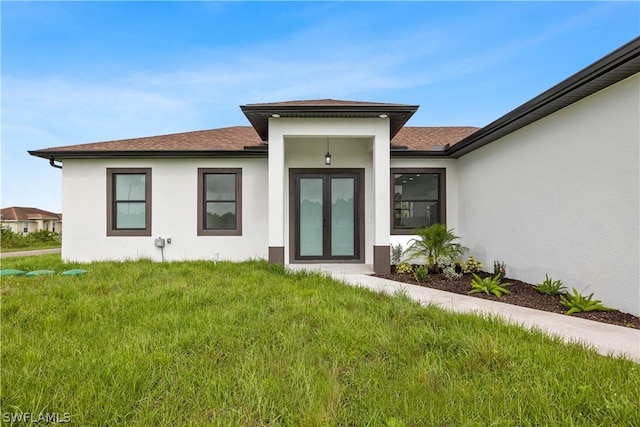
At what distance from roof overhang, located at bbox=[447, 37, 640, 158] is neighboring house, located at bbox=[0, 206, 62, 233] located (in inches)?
1784

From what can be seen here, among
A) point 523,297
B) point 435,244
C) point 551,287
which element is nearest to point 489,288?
point 523,297

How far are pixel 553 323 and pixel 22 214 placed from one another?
51.4 m

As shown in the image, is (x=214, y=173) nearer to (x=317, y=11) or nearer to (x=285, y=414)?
(x=317, y=11)

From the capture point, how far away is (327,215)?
855 centimetres

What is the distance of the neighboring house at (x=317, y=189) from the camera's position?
602cm

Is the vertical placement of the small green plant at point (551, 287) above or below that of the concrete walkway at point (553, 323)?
above

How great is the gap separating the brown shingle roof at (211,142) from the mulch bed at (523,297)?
3.89 m

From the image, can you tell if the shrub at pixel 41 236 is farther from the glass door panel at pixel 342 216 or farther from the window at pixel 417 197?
the window at pixel 417 197

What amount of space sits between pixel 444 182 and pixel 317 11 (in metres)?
6.88

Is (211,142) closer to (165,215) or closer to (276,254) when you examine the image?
(165,215)

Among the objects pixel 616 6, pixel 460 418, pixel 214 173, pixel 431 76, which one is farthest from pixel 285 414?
pixel 431 76

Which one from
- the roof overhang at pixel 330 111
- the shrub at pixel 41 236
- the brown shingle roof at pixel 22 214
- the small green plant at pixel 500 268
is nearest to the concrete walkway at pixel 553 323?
the small green plant at pixel 500 268

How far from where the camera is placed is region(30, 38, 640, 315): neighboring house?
19.7ft

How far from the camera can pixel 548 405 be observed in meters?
1.93
